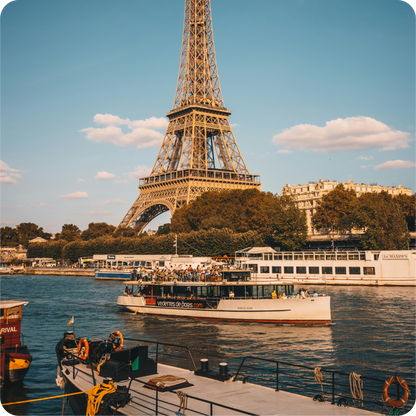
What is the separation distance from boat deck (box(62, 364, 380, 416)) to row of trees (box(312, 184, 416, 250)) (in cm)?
6672

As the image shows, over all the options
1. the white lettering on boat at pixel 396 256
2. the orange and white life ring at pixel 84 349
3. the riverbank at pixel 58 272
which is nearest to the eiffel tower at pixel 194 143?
the riverbank at pixel 58 272

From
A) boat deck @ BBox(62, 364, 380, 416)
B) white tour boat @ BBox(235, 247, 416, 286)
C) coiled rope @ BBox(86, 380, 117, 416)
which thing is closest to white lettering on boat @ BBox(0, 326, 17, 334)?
boat deck @ BBox(62, 364, 380, 416)

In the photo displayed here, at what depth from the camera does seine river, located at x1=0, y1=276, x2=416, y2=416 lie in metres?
21.3

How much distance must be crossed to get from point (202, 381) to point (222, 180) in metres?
94.2

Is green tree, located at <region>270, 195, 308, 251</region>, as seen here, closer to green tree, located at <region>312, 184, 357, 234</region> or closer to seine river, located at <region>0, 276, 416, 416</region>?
green tree, located at <region>312, 184, 357, 234</region>

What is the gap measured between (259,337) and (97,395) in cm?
1891

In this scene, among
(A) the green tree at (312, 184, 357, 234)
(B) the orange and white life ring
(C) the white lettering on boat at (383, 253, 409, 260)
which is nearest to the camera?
(B) the orange and white life ring

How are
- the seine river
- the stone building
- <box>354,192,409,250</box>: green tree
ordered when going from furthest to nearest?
the stone building < <box>354,192,409,250</box>: green tree < the seine river

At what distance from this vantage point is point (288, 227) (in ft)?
274

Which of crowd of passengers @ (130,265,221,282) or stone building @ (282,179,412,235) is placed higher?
stone building @ (282,179,412,235)

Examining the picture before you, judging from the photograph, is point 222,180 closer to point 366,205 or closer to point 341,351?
point 366,205

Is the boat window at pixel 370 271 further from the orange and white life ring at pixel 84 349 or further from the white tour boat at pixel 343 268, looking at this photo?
the orange and white life ring at pixel 84 349

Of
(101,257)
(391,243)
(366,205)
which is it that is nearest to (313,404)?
(391,243)

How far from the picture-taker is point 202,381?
1362 centimetres
